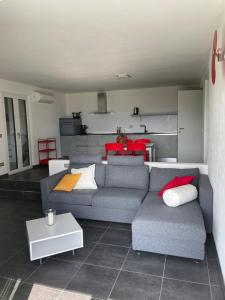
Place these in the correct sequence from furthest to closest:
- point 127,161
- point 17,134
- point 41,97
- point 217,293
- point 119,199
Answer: point 41,97
point 17,134
point 127,161
point 119,199
point 217,293

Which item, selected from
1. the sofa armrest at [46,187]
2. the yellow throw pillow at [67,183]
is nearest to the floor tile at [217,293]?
the yellow throw pillow at [67,183]

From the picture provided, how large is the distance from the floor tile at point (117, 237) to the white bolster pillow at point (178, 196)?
0.66 m

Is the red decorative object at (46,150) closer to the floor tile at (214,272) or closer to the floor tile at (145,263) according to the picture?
the floor tile at (145,263)

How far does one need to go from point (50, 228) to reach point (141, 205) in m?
1.05

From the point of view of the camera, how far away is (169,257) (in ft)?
7.81

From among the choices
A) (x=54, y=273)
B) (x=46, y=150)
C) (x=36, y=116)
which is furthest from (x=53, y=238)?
(x=36, y=116)

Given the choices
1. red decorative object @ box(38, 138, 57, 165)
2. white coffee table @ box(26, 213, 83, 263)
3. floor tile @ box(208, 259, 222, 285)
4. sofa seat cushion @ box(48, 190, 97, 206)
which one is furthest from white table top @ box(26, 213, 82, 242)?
red decorative object @ box(38, 138, 57, 165)

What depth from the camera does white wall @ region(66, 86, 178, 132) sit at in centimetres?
737

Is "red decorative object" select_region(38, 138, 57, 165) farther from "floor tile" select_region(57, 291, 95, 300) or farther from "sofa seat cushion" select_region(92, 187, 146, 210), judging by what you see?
"floor tile" select_region(57, 291, 95, 300)

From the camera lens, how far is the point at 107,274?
7.05 ft

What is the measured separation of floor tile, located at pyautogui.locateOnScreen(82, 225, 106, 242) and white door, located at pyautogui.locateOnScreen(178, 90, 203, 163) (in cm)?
329

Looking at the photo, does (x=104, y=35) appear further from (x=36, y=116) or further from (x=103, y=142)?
(x=103, y=142)

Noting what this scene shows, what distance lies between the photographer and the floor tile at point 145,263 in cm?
218

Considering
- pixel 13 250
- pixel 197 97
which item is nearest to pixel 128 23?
pixel 13 250
